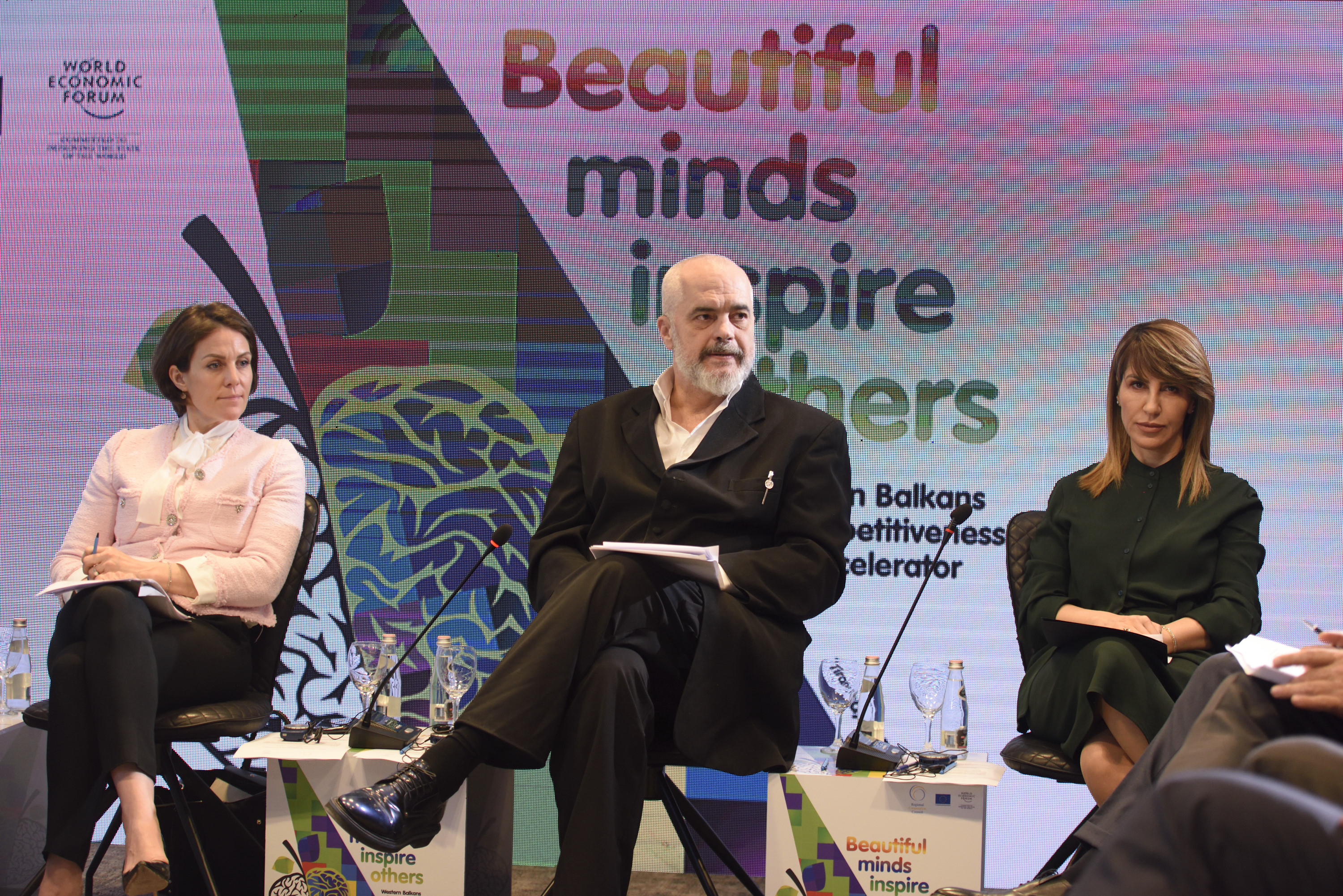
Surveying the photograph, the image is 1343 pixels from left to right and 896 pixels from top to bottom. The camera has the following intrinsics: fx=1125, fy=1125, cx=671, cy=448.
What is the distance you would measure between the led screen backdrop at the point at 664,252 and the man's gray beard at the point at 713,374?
2.47ft

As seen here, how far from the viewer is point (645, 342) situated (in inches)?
152

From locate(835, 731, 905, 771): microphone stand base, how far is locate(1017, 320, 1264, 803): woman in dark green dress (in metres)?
0.36

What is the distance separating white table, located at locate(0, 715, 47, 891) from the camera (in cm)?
297

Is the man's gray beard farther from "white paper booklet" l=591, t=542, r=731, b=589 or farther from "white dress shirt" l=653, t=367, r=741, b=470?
"white paper booklet" l=591, t=542, r=731, b=589

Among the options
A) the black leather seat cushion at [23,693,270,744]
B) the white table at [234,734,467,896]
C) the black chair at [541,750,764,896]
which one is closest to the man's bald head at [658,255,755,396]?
the black chair at [541,750,764,896]

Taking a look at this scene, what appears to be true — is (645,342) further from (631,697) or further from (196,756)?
(196,756)

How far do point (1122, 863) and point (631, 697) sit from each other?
1271 mm

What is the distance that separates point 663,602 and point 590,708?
327 millimetres

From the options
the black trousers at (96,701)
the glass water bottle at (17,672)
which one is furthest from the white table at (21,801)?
the black trousers at (96,701)

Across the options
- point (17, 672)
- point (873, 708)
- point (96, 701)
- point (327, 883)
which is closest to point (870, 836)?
point (873, 708)

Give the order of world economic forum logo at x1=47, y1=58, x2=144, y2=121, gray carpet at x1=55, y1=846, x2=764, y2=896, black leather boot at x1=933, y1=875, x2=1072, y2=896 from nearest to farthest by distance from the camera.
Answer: black leather boot at x1=933, y1=875, x2=1072, y2=896 → gray carpet at x1=55, y1=846, x2=764, y2=896 → world economic forum logo at x1=47, y1=58, x2=144, y2=121

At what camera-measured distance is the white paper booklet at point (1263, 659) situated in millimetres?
1696

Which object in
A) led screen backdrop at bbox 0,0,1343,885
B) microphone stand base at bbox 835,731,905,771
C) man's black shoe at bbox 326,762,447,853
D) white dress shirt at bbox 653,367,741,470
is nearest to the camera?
man's black shoe at bbox 326,762,447,853

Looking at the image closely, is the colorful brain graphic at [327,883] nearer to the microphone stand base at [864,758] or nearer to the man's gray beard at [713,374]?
the microphone stand base at [864,758]
